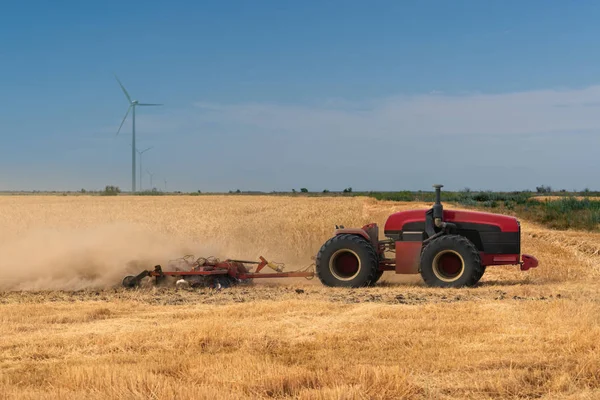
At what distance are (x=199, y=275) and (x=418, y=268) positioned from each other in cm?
482

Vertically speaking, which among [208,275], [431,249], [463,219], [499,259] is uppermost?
[463,219]

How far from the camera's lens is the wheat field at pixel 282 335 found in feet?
23.5

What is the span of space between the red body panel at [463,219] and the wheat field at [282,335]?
1326 mm

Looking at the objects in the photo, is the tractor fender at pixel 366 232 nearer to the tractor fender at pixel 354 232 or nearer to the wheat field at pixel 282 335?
the tractor fender at pixel 354 232

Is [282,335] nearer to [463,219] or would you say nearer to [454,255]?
[454,255]

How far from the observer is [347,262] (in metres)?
15.5

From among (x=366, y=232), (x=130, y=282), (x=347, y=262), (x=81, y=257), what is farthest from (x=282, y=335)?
(x=81, y=257)

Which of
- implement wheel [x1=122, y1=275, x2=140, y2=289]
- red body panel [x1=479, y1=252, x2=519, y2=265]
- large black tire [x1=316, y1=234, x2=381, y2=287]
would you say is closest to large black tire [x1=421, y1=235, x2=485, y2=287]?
red body panel [x1=479, y1=252, x2=519, y2=265]

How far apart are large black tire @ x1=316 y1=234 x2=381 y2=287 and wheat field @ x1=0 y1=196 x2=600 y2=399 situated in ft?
1.34

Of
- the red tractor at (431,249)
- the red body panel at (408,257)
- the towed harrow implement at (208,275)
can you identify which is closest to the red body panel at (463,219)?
the red tractor at (431,249)

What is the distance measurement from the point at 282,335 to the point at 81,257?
9226 mm

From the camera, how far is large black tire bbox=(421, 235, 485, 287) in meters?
14.7

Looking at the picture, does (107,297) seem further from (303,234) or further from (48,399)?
(303,234)

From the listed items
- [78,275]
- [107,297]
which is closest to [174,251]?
[78,275]
